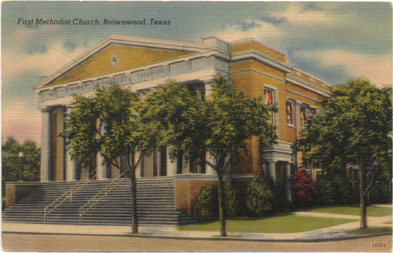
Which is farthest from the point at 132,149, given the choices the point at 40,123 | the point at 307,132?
the point at 307,132

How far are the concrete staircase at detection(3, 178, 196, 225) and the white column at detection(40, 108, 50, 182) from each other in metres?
0.59

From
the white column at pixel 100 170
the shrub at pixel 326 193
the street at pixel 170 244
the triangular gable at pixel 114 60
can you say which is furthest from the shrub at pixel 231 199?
the white column at pixel 100 170

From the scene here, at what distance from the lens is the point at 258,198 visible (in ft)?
79.8

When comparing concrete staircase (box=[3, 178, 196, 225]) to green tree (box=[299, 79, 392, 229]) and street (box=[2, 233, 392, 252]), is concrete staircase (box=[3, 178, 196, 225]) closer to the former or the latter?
street (box=[2, 233, 392, 252])

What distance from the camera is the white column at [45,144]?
977 inches

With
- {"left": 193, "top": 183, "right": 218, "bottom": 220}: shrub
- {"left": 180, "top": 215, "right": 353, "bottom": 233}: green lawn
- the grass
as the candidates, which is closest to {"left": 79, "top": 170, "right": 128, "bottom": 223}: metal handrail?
{"left": 193, "top": 183, "right": 218, "bottom": 220}: shrub

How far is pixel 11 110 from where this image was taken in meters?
22.3

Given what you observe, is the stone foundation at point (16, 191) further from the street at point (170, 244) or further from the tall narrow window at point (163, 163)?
the tall narrow window at point (163, 163)

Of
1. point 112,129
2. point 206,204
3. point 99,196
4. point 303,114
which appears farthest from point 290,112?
point 99,196

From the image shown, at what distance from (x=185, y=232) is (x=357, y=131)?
25.2 ft

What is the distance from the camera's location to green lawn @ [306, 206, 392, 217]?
72.9ft

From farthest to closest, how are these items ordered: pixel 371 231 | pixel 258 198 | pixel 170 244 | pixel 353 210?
pixel 258 198, pixel 353 210, pixel 371 231, pixel 170 244

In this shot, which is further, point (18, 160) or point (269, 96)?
point (269, 96)

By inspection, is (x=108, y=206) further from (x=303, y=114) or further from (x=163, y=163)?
(x=303, y=114)
